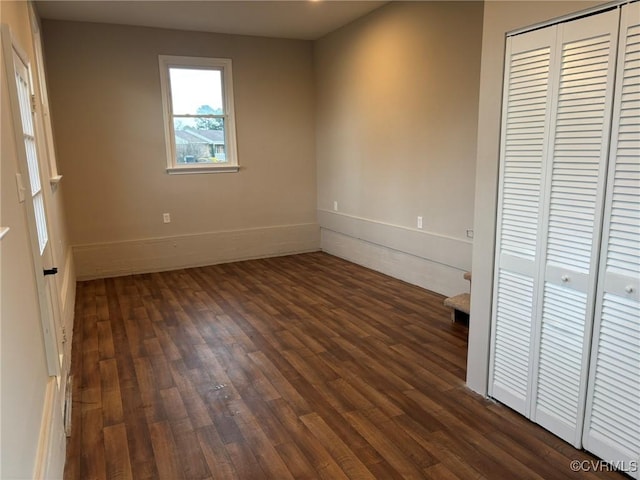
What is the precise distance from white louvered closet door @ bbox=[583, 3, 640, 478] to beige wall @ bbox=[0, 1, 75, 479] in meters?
2.10

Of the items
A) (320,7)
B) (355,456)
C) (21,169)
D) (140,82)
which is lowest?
(355,456)

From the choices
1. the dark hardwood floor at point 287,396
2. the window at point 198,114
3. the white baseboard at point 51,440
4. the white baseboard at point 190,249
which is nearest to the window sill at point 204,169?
the window at point 198,114

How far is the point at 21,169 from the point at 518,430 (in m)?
2.58

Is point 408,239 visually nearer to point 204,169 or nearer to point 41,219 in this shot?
point 204,169

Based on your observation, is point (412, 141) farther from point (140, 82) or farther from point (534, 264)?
point (140, 82)

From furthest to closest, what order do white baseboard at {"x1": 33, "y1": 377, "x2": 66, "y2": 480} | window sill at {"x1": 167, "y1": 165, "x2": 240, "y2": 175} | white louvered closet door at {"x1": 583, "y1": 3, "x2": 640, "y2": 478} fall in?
1. window sill at {"x1": 167, "y1": 165, "x2": 240, "y2": 175}
2. white louvered closet door at {"x1": 583, "y1": 3, "x2": 640, "y2": 478}
3. white baseboard at {"x1": 33, "y1": 377, "x2": 66, "y2": 480}

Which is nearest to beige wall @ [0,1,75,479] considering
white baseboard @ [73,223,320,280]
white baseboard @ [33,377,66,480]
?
white baseboard @ [33,377,66,480]

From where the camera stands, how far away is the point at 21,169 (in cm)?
195

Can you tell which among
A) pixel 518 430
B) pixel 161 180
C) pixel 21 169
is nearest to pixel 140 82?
pixel 161 180

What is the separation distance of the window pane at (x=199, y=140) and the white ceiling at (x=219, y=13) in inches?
40.5

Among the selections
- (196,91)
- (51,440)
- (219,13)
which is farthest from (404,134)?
(51,440)

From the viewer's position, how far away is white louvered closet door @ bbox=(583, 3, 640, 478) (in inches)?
67.5

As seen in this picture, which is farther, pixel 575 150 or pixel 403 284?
pixel 403 284

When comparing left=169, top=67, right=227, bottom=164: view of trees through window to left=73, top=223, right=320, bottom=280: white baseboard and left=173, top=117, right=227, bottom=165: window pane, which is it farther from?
left=73, top=223, right=320, bottom=280: white baseboard
